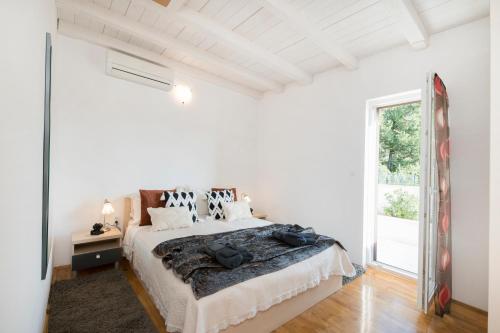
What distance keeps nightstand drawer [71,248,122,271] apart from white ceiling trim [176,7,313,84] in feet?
8.55

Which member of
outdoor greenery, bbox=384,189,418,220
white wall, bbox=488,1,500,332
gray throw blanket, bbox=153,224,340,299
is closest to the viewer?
white wall, bbox=488,1,500,332

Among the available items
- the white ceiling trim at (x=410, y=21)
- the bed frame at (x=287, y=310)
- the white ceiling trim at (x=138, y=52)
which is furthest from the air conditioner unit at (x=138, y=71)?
the bed frame at (x=287, y=310)

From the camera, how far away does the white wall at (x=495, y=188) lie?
1.40 meters

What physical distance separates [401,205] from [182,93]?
139 inches

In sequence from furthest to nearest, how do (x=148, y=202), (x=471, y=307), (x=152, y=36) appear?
(x=148, y=202) → (x=152, y=36) → (x=471, y=307)

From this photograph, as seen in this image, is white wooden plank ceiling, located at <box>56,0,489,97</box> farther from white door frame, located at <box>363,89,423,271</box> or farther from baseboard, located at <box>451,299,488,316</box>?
baseboard, located at <box>451,299,488,316</box>

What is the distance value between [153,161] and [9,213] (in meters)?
2.69

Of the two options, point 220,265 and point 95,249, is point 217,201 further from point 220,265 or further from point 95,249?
point 220,265

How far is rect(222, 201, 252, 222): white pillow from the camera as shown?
3357 millimetres

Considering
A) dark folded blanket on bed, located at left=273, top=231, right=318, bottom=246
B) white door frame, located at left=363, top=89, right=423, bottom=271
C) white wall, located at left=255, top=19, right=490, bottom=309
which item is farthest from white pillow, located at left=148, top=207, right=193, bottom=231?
white door frame, located at left=363, top=89, right=423, bottom=271

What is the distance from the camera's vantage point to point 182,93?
3.59 metres

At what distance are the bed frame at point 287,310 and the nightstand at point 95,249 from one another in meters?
1.74

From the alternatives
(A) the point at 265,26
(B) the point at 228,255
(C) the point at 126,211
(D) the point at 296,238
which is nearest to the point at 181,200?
(C) the point at 126,211

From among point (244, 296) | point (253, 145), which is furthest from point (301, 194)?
point (244, 296)
